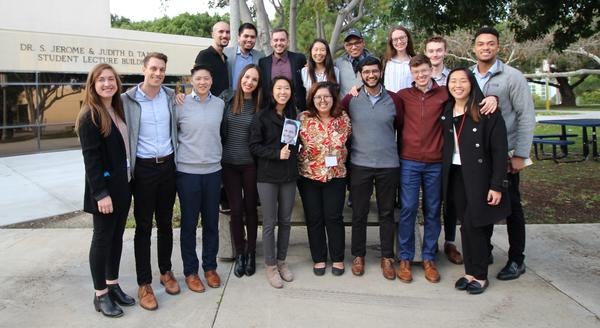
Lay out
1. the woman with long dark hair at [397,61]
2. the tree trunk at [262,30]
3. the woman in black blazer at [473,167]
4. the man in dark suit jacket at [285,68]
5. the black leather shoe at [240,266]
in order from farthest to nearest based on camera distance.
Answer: the tree trunk at [262,30] → the man in dark suit jacket at [285,68] → the woman with long dark hair at [397,61] → the black leather shoe at [240,266] → the woman in black blazer at [473,167]

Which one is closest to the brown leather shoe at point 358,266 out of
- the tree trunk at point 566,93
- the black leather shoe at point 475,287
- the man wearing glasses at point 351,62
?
the black leather shoe at point 475,287

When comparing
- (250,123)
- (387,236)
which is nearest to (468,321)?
(387,236)

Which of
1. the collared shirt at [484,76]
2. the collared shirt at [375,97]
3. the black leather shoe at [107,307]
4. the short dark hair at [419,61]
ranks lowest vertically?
the black leather shoe at [107,307]

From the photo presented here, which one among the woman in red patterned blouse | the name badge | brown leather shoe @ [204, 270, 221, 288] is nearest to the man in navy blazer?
the woman in red patterned blouse

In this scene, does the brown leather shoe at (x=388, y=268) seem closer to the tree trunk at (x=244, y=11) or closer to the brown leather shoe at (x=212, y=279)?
the brown leather shoe at (x=212, y=279)

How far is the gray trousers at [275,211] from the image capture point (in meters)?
4.22

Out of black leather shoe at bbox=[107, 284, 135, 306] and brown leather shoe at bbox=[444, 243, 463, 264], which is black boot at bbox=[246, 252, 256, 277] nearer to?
black leather shoe at bbox=[107, 284, 135, 306]

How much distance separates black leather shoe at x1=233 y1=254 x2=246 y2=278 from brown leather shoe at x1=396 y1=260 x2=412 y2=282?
1.33 m

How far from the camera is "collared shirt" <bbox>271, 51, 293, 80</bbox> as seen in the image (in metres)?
4.71

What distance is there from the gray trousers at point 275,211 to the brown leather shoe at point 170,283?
77cm

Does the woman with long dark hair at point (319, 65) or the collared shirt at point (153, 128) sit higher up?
the woman with long dark hair at point (319, 65)

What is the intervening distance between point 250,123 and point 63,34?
1255 cm

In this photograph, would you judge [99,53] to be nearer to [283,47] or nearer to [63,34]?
[63,34]

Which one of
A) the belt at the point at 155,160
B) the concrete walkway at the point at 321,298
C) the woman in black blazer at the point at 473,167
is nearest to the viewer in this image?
the concrete walkway at the point at 321,298
